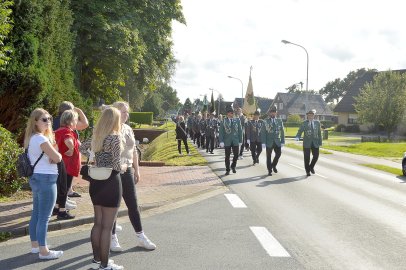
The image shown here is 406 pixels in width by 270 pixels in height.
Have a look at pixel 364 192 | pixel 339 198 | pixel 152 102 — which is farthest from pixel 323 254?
pixel 152 102

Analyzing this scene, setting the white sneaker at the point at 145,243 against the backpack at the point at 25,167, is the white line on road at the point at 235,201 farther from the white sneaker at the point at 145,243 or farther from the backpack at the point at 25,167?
the backpack at the point at 25,167

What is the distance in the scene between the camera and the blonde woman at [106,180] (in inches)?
189

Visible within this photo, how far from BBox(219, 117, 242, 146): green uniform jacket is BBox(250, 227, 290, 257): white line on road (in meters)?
7.04

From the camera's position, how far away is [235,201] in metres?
9.69

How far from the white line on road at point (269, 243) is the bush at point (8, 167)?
185 inches

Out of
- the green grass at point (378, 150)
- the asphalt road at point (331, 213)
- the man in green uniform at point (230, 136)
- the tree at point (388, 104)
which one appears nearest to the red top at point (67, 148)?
the asphalt road at point (331, 213)

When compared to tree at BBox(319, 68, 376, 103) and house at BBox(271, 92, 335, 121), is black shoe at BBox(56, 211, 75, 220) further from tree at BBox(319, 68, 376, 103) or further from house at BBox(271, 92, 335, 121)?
tree at BBox(319, 68, 376, 103)

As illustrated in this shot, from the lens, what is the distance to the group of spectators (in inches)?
190

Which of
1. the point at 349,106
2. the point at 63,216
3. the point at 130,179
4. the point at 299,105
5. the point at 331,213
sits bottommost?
the point at 331,213

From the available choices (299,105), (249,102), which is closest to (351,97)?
(299,105)

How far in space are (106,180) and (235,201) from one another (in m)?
5.19

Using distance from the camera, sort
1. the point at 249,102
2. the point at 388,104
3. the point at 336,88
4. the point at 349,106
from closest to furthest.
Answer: the point at 249,102
the point at 388,104
the point at 349,106
the point at 336,88

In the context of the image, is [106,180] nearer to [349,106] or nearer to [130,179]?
[130,179]

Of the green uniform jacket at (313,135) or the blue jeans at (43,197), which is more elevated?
the green uniform jacket at (313,135)
